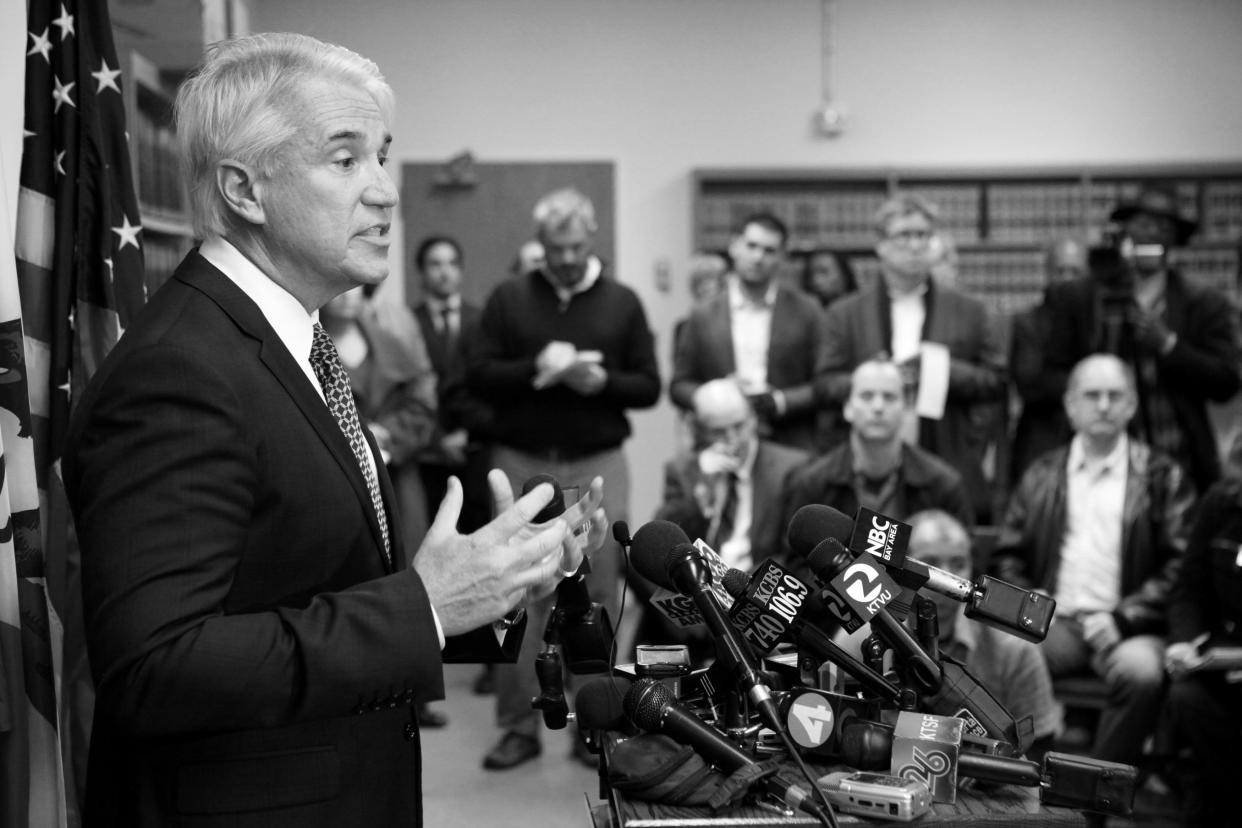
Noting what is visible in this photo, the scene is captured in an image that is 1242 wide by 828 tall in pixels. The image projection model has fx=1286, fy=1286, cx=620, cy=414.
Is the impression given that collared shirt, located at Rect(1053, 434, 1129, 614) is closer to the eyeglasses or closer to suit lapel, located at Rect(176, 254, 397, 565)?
the eyeglasses

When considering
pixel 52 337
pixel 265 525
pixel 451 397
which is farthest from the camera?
pixel 451 397

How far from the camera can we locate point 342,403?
1585mm

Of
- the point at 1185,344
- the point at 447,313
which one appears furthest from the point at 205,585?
the point at 447,313

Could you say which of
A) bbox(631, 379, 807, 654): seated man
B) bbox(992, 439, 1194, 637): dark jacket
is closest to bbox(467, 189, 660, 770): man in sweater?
bbox(631, 379, 807, 654): seated man

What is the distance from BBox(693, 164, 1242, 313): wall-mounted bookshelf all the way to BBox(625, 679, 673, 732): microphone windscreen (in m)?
6.38

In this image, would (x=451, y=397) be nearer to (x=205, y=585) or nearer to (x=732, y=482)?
(x=732, y=482)

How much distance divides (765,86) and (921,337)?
12.6ft

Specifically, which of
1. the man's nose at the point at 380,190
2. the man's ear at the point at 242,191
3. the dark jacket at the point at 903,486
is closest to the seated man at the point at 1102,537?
the dark jacket at the point at 903,486

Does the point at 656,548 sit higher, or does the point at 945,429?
the point at 656,548

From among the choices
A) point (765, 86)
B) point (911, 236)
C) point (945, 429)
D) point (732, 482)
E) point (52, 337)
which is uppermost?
point (765, 86)

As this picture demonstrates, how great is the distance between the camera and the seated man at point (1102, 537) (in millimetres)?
3662

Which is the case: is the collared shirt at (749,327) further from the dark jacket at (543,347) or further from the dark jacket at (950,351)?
the dark jacket at (543,347)

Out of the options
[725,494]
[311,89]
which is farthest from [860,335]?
[311,89]

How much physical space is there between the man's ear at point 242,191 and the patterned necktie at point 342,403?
0.58ft
